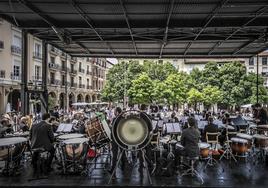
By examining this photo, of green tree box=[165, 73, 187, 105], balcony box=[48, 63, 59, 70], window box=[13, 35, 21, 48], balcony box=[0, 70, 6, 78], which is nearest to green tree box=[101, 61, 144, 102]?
green tree box=[165, 73, 187, 105]

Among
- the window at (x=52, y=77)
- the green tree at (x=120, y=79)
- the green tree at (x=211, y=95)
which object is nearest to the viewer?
the window at (x=52, y=77)

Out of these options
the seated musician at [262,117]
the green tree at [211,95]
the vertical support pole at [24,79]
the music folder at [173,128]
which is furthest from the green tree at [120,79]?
the music folder at [173,128]

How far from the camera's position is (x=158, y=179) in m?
8.11

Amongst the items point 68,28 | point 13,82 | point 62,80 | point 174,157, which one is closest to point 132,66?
point 62,80

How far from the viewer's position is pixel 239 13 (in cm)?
1119

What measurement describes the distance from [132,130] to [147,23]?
625 cm

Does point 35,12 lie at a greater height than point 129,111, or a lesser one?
greater

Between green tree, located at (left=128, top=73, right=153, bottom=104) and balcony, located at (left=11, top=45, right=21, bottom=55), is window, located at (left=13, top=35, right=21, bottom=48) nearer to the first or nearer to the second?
balcony, located at (left=11, top=45, right=21, bottom=55)

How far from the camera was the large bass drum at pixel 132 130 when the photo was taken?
7508 mm

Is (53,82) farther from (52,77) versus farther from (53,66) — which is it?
(53,66)

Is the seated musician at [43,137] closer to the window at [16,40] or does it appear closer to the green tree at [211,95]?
the window at [16,40]

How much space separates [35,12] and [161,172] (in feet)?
22.7

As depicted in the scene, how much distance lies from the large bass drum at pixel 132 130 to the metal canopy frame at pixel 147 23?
4220 mm

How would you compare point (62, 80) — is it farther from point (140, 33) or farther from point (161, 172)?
point (161, 172)
